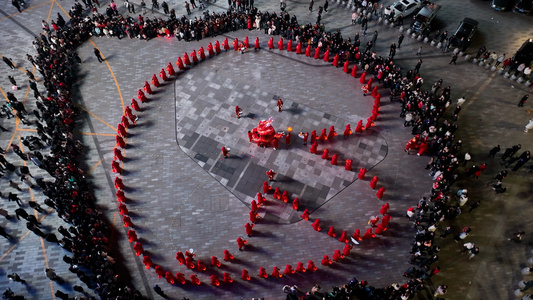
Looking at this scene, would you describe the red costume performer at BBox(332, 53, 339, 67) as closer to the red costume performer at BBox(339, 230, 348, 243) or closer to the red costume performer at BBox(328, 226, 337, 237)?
the red costume performer at BBox(328, 226, 337, 237)

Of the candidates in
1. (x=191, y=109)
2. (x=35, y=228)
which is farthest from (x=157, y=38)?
(x=35, y=228)

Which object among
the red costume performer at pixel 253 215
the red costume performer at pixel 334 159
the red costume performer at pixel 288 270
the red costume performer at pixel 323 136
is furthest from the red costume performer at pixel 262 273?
the red costume performer at pixel 323 136

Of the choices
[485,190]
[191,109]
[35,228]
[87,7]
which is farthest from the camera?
[87,7]

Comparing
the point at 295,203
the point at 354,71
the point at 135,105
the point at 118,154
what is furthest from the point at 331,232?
the point at 135,105

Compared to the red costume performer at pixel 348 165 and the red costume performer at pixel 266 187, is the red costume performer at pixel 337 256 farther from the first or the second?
the red costume performer at pixel 348 165

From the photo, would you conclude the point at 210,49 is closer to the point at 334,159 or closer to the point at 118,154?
the point at 118,154

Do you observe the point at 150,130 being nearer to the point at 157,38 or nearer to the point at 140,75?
the point at 140,75
